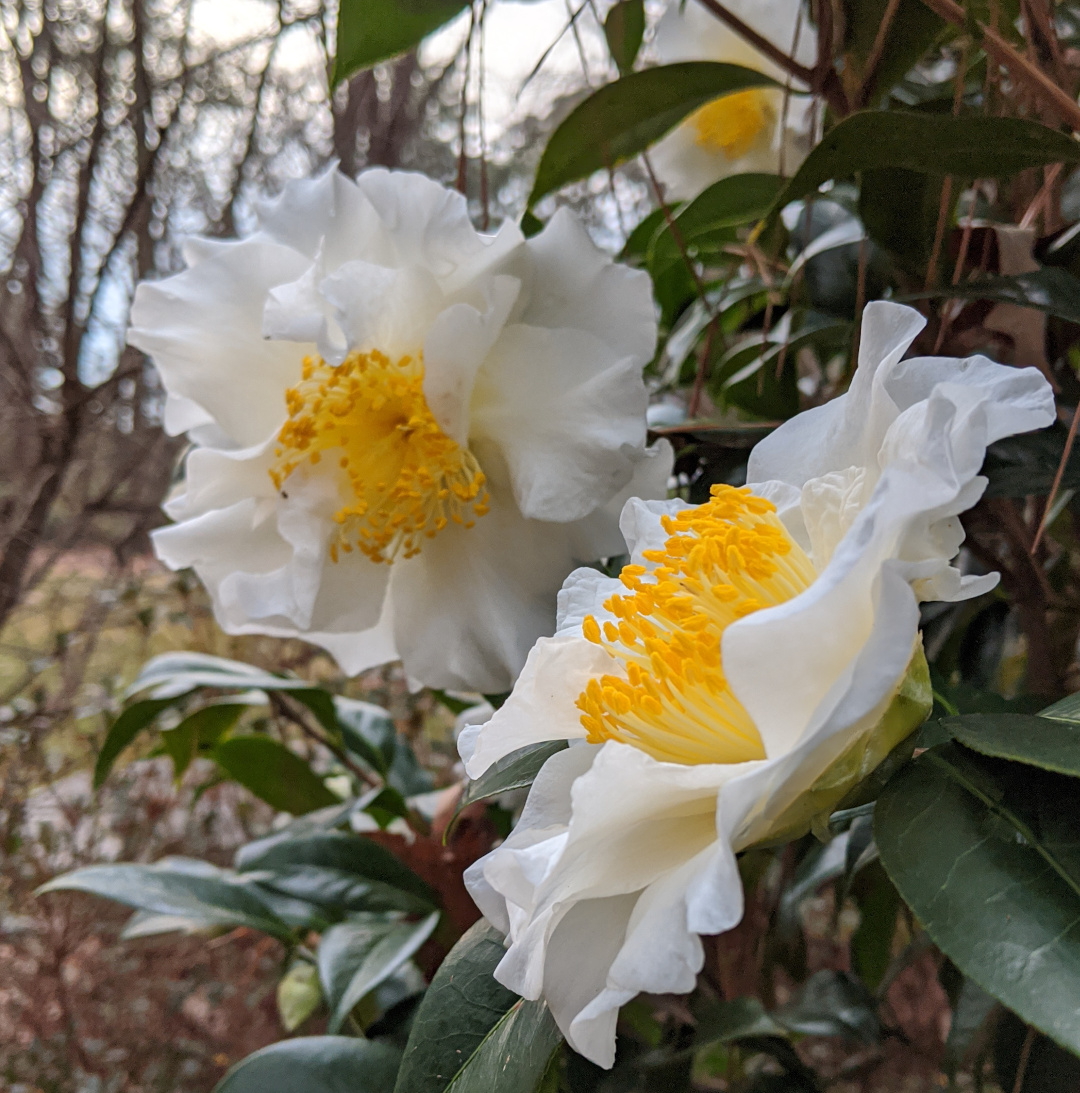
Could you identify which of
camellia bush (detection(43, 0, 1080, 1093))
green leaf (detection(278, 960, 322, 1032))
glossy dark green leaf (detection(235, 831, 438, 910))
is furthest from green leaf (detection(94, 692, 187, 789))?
green leaf (detection(278, 960, 322, 1032))

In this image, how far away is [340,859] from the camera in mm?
659

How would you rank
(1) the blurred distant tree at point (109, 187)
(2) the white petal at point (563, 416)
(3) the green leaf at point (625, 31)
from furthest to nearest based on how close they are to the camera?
(1) the blurred distant tree at point (109, 187) → (3) the green leaf at point (625, 31) → (2) the white petal at point (563, 416)

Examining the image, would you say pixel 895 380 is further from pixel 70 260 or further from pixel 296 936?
pixel 70 260

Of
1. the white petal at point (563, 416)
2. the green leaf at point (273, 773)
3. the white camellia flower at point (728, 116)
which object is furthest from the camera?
the green leaf at point (273, 773)

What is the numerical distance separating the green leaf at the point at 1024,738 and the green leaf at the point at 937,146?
24 cm

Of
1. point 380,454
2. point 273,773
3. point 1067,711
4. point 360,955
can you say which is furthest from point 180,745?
point 1067,711

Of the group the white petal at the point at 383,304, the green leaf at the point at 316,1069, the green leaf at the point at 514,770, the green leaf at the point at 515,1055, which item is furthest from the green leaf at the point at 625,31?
the green leaf at the point at 316,1069

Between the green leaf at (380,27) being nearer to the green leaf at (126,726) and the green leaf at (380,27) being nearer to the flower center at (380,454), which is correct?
the flower center at (380,454)

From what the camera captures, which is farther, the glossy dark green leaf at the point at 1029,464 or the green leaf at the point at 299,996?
the green leaf at the point at 299,996

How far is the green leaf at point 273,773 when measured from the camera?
80 centimetres

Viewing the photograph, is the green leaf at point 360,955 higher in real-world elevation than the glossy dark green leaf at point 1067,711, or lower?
lower

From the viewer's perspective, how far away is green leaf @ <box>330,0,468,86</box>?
1.33 ft

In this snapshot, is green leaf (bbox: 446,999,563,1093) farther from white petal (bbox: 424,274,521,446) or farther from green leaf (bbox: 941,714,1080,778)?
white petal (bbox: 424,274,521,446)

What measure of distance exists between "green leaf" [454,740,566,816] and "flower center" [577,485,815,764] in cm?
6
